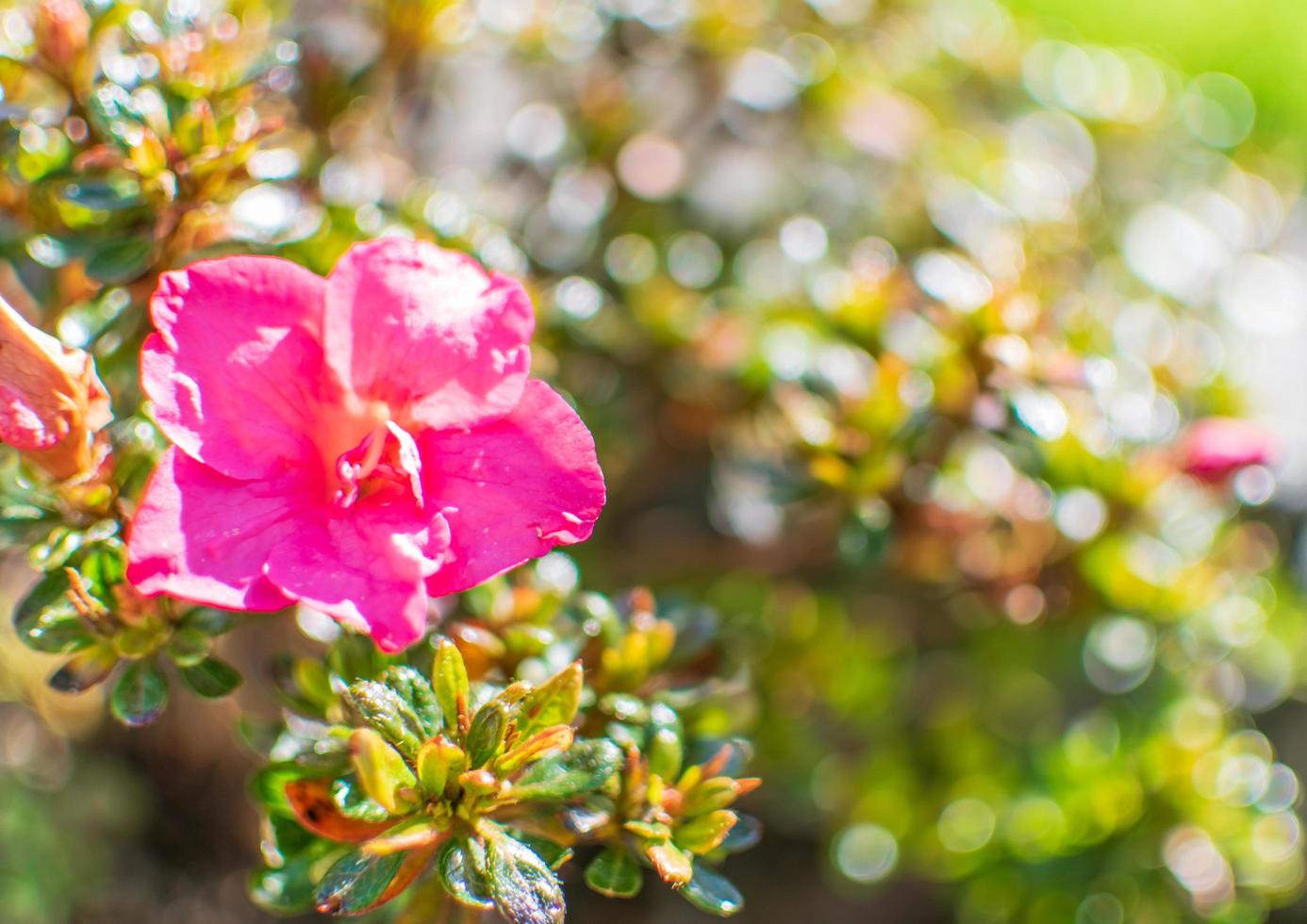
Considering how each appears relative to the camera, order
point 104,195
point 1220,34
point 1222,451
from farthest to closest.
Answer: point 1220,34
point 1222,451
point 104,195

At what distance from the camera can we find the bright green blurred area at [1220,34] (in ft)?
12.6

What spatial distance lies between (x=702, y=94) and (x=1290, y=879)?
184 cm

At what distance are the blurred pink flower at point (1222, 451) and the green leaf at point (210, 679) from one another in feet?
4.79

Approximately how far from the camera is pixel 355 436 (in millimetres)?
1124

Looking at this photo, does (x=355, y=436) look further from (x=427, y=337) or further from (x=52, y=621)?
(x=52, y=621)

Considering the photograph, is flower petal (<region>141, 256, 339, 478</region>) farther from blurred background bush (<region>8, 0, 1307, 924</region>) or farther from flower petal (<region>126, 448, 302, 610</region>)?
blurred background bush (<region>8, 0, 1307, 924</region>)

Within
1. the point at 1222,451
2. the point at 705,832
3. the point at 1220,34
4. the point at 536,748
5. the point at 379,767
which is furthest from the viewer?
the point at 1220,34

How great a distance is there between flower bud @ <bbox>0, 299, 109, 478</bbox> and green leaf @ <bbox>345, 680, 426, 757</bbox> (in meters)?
0.41

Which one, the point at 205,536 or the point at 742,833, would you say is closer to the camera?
the point at 205,536

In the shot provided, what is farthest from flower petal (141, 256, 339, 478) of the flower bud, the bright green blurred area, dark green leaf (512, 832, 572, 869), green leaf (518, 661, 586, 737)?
the bright green blurred area

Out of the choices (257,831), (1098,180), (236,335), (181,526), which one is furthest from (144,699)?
(1098,180)

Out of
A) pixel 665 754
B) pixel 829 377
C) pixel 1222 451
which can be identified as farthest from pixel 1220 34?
pixel 665 754

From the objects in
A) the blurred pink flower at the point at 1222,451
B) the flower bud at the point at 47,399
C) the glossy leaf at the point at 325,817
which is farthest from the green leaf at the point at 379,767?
the blurred pink flower at the point at 1222,451

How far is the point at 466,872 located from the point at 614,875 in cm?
19
